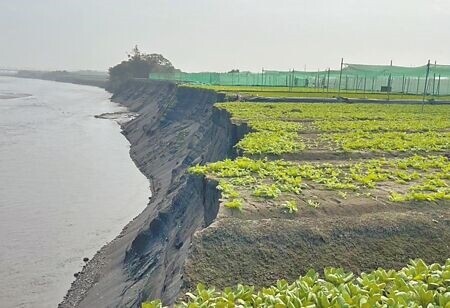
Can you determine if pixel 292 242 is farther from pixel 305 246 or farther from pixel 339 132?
pixel 339 132

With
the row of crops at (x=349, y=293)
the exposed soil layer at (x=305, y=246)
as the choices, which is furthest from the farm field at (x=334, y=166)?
the row of crops at (x=349, y=293)

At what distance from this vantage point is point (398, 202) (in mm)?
10758

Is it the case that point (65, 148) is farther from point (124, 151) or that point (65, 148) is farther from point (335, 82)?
point (335, 82)

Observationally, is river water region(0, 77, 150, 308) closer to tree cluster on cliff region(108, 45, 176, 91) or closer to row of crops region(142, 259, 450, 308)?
row of crops region(142, 259, 450, 308)

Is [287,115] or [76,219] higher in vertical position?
[287,115]

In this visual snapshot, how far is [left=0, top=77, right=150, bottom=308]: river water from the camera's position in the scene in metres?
19.4

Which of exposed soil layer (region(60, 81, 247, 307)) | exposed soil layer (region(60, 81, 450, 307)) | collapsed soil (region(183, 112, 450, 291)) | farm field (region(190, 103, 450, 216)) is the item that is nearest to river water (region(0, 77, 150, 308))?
exposed soil layer (region(60, 81, 247, 307))

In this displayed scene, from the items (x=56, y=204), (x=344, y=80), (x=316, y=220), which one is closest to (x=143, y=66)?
(x=344, y=80)

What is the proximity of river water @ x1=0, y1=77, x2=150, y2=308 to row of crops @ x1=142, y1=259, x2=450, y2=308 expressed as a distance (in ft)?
48.2

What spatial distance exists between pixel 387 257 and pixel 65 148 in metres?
43.5

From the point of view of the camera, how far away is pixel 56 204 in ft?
93.7

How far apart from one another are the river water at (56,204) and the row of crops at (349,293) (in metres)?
14.7

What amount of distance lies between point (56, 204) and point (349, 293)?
26.5 metres

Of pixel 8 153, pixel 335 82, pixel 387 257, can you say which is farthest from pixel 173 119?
pixel 387 257
